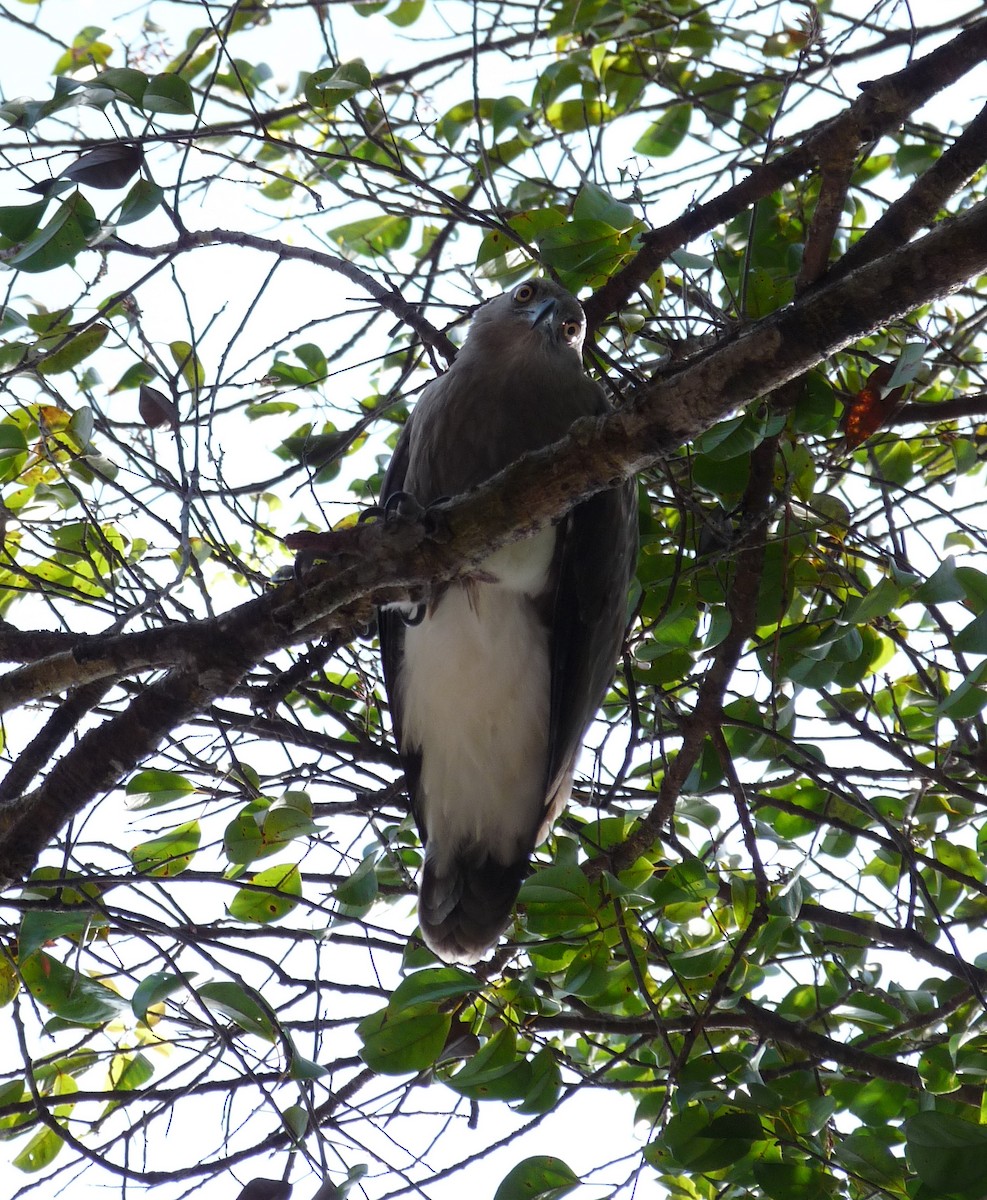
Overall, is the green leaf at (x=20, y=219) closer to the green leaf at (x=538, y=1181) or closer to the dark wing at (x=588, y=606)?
the dark wing at (x=588, y=606)

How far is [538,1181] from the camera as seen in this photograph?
88.2 inches

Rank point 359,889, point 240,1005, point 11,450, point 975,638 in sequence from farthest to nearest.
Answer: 1. point 11,450
2. point 359,889
3. point 240,1005
4. point 975,638

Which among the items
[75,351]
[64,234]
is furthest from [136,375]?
[64,234]

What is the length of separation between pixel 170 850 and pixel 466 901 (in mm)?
880

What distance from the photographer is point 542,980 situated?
9.90 feet

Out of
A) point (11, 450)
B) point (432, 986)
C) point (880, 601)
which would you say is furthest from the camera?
point (11, 450)

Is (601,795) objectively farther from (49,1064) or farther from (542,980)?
(49,1064)

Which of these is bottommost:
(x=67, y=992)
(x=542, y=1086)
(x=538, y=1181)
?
(x=538, y=1181)

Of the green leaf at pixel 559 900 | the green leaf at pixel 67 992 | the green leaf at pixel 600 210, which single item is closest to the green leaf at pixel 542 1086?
the green leaf at pixel 559 900

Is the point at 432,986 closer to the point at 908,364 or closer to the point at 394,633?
the point at 394,633

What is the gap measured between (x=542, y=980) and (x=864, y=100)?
2.38 metres

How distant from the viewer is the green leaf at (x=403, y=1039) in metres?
2.40

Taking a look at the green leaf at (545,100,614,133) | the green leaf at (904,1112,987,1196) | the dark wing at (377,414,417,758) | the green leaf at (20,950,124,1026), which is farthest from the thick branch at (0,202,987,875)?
the green leaf at (545,100,614,133)

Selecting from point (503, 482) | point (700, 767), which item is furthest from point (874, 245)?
point (700, 767)
